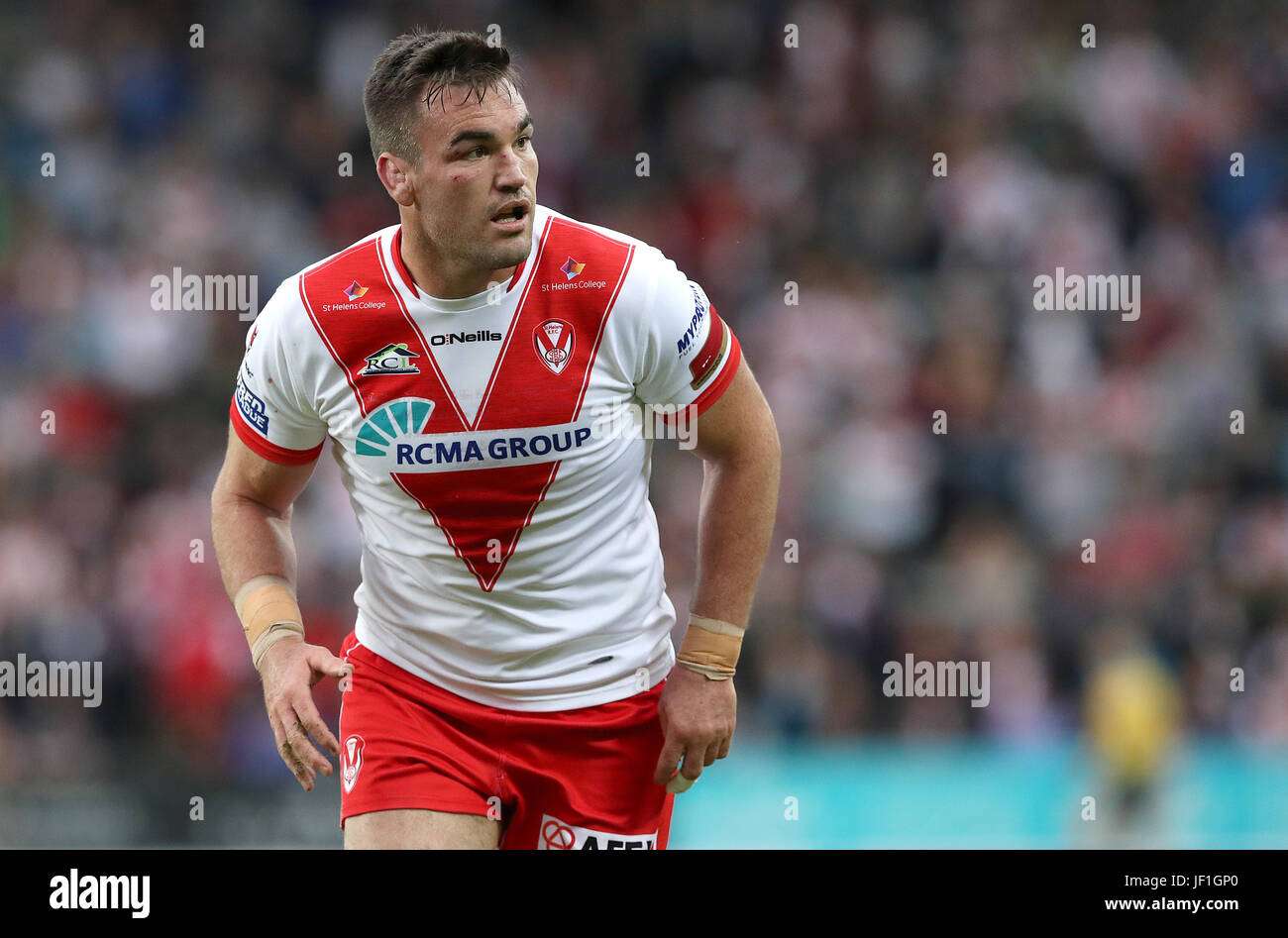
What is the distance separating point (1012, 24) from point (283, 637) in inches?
379

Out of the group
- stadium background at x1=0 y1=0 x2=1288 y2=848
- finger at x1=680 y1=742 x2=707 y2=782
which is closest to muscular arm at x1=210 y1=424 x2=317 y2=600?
finger at x1=680 y1=742 x2=707 y2=782

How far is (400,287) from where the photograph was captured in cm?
380

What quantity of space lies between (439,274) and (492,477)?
50 centimetres

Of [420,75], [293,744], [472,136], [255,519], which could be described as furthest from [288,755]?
[420,75]

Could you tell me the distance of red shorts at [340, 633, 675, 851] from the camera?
3.72 metres

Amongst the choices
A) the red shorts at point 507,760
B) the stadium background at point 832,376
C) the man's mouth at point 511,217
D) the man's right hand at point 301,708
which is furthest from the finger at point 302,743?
the stadium background at point 832,376

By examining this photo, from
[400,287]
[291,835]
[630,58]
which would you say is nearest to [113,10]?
[630,58]

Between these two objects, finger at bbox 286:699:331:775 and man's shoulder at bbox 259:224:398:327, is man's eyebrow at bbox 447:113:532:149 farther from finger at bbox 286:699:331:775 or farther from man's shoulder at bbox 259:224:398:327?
finger at bbox 286:699:331:775

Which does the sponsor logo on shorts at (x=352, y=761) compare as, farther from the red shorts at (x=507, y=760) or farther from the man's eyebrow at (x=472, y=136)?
the man's eyebrow at (x=472, y=136)

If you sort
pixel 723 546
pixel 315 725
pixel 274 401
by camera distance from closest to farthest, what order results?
1. pixel 315 725
2. pixel 274 401
3. pixel 723 546

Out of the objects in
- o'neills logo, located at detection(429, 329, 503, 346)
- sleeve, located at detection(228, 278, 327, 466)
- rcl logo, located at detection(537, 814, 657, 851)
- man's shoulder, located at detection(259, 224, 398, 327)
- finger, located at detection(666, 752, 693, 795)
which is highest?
man's shoulder, located at detection(259, 224, 398, 327)

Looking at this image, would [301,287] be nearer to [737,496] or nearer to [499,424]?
[499,424]

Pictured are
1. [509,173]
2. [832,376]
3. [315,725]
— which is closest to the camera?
[315,725]

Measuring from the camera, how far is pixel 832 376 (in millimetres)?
9742
